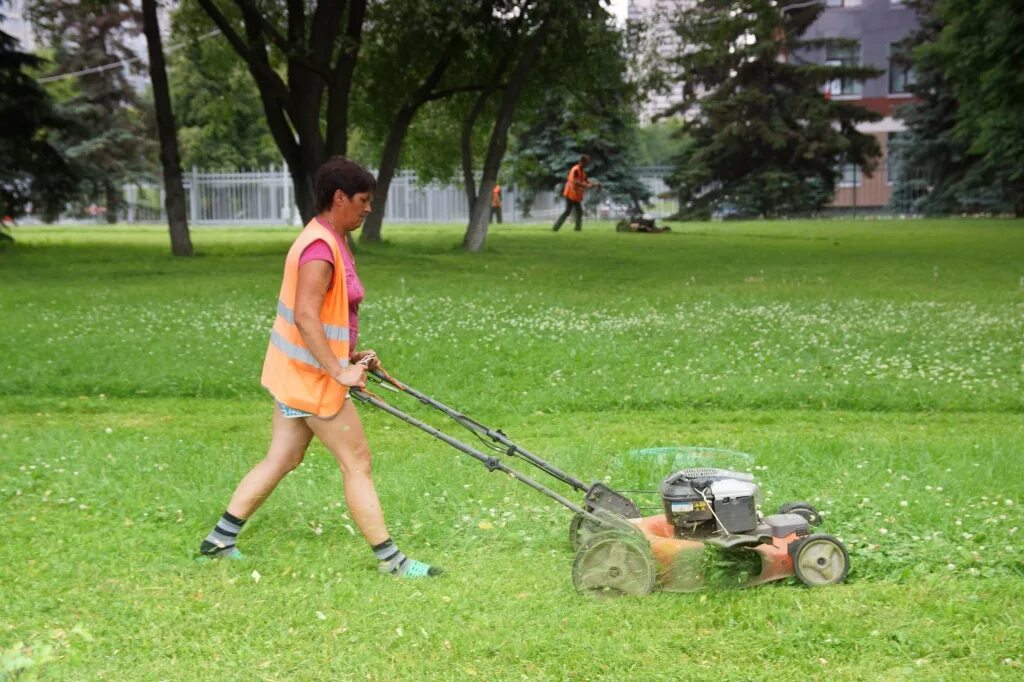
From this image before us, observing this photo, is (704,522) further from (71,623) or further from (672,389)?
(672,389)

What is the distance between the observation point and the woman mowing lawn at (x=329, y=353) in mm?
5441

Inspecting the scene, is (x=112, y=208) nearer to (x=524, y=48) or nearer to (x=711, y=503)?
(x=524, y=48)

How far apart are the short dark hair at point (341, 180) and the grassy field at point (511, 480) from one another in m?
1.75

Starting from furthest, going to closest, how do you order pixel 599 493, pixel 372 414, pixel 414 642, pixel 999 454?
1. pixel 372 414
2. pixel 999 454
3. pixel 599 493
4. pixel 414 642

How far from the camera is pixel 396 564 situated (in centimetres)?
565

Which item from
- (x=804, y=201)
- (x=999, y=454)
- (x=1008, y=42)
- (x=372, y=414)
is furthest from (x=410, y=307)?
(x=804, y=201)

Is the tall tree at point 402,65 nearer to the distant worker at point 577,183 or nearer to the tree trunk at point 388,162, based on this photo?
the tree trunk at point 388,162

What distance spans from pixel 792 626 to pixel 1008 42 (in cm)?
2501

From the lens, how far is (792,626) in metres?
4.93

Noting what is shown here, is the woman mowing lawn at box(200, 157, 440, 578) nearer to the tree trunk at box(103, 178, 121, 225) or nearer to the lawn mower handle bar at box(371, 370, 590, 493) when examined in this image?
the lawn mower handle bar at box(371, 370, 590, 493)

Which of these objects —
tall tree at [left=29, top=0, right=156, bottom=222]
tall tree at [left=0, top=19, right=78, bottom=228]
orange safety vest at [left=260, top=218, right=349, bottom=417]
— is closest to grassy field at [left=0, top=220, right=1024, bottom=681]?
orange safety vest at [left=260, top=218, right=349, bottom=417]

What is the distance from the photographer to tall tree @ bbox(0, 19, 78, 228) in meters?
27.5

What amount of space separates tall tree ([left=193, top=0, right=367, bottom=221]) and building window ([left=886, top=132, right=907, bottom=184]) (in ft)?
113

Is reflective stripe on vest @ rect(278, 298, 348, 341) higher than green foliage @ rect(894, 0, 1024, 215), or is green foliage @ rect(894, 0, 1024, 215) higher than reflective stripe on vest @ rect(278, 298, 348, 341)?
green foliage @ rect(894, 0, 1024, 215)
